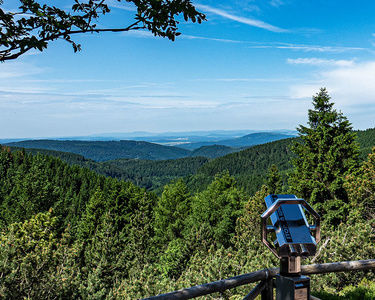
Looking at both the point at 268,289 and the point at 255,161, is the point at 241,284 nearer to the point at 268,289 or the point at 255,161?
the point at 268,289

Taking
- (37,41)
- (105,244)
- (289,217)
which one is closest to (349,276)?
(289,217)

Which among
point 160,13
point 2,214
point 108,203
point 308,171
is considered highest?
point 160,13

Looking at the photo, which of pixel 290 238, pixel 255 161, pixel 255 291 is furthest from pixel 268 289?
pixel 255 161

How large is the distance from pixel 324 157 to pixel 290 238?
57.6 ft

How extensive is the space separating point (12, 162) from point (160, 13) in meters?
72.3

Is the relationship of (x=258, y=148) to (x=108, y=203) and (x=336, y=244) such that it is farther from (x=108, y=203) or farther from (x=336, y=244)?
(x=336, y=244)

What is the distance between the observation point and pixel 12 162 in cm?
6419

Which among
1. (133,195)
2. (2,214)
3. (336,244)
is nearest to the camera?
(336,244)

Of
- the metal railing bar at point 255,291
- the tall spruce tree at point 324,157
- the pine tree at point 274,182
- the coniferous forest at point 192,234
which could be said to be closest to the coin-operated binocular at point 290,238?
the metal railing bar at point 255,291

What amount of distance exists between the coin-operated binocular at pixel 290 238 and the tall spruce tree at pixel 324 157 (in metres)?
16.5

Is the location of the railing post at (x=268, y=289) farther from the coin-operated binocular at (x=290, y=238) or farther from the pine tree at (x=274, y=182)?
the pine tree at (x=274, y=182)

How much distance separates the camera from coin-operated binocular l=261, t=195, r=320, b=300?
76.7 inches

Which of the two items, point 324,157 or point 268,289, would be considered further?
point 324,157

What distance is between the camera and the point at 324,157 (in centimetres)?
1773
